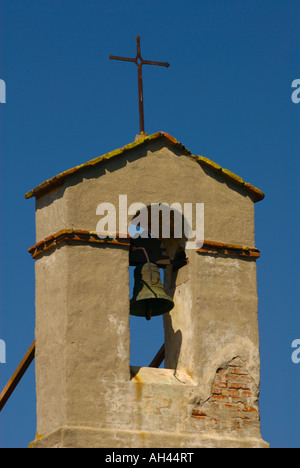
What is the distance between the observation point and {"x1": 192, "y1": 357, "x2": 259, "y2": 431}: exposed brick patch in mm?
15141

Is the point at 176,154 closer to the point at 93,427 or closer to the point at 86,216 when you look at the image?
the point at 86,216

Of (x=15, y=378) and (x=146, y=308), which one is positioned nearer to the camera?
(x=15, y=378)

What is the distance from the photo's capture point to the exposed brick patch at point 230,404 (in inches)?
596

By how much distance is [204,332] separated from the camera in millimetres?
15453

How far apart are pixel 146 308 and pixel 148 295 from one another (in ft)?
1.00

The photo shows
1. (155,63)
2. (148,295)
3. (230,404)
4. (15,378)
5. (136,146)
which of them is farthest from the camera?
(155,63)

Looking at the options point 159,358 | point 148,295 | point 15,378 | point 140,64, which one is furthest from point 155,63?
point 15,378

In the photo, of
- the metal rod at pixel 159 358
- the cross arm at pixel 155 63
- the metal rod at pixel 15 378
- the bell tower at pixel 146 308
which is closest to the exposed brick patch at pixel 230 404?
the bell tower at pixel 146 308

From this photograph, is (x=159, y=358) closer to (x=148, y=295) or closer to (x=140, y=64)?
(x=148, y=295)

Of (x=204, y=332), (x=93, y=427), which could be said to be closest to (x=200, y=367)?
(x=204, y=332)

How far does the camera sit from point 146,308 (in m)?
15.8

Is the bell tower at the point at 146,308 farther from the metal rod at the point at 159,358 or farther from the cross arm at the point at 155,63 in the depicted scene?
the cross arm at the point at 155,63

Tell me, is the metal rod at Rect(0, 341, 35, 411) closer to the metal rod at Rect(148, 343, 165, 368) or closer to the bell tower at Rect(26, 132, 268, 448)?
the bell tower at Rect(26, 132, 268, 448)

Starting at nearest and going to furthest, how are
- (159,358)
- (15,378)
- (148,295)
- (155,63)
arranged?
(148,295)
(15,378)
(159,358)
(155,63)
